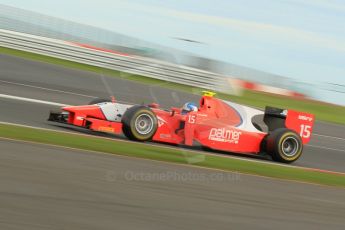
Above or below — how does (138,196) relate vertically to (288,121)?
below

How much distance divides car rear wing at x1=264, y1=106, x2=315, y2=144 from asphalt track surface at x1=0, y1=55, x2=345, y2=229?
286 centimetres

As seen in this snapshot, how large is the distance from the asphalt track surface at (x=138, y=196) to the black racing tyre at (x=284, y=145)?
2737 mm

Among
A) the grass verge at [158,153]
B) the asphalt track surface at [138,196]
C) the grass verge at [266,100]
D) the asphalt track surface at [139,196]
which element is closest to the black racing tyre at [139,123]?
the grass verge at [158,153]

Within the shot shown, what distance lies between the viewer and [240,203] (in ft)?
21.8

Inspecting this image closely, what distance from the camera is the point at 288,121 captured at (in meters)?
12.0

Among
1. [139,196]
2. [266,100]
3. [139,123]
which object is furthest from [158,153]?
[266,100]

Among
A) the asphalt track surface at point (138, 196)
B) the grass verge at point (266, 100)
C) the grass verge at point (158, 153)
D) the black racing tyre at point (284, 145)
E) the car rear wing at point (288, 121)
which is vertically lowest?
the asphalt track surface at point (138, 196)

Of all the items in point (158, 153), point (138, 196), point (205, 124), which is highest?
point (205, 124)

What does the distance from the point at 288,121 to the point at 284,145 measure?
56 centimetres

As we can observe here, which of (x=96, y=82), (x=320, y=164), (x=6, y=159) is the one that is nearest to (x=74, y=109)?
(x=6, y=159)

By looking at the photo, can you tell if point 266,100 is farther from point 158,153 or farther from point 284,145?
point 158,153

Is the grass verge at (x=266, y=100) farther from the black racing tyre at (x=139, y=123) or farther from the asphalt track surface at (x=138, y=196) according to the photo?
the asphalt track surface at (x=138, y=196)

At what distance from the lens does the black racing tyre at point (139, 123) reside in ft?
34.7

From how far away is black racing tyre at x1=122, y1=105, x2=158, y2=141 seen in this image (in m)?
Answer: 10.6
